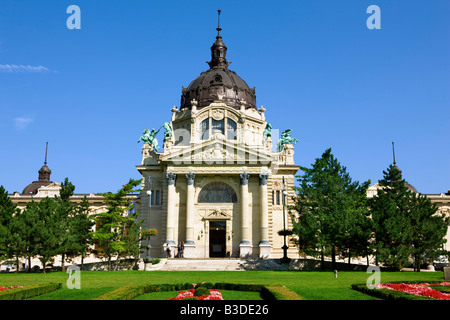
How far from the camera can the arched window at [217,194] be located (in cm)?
5091

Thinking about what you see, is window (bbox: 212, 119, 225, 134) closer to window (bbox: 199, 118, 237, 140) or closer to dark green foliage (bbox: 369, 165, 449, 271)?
window (bbox: 199, 118, 237, 140)

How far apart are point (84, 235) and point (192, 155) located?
1478cm

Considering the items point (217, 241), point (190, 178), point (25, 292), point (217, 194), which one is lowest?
point (25, 292)

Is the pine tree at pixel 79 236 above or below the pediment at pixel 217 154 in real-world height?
below

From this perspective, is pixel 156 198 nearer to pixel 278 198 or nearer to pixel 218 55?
pixel 278 198

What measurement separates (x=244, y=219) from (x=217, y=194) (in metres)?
4.59

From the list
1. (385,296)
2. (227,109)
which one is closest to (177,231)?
(227,109)

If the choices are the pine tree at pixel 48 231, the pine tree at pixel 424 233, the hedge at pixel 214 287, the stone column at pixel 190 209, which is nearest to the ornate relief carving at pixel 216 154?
the stone column at pixel 190 209

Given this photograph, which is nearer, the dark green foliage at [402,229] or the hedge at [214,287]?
the hedge at [214,287]

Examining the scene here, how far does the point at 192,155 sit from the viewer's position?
5016 cm

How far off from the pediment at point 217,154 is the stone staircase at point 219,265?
39.2 feet

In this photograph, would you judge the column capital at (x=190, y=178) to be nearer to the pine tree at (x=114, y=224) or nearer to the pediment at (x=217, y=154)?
the pediment at (x=217, y=154)

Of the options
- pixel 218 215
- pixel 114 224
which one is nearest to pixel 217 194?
pixel 218 215

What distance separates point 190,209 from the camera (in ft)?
160
